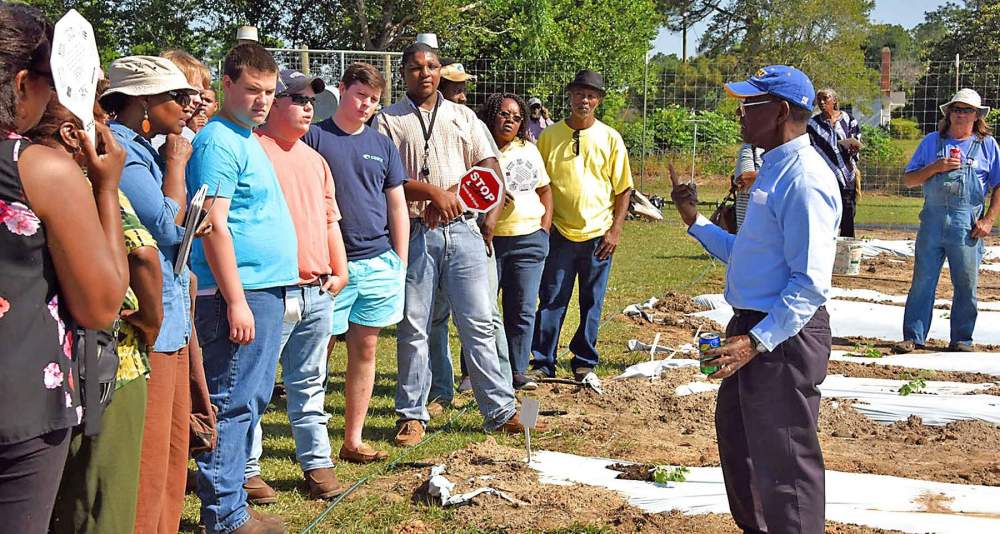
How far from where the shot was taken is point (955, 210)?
923 cm

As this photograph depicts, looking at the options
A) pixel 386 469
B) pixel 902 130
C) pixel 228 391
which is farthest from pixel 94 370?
pixel 902 130

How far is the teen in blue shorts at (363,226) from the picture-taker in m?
5.70

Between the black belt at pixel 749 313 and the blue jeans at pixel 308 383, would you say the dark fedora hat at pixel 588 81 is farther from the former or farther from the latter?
the black belt at pixel 749 313

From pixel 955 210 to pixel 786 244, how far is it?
597 cm


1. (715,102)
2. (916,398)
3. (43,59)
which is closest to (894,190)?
(715,102)

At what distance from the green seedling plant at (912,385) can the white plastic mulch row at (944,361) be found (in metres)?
0.55

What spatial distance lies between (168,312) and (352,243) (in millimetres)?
2090

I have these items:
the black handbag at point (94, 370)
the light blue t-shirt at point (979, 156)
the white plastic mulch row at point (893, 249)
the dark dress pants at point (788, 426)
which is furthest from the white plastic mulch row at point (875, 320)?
the black handbag at point (94, 370)

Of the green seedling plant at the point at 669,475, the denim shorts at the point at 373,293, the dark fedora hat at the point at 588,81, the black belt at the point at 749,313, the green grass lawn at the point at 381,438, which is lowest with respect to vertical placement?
the green grass lawn at the point at 381,438

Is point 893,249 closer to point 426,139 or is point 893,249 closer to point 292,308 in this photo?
point 426,139

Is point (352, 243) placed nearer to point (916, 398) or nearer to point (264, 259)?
point (264, 259)

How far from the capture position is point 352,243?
579 centimetres

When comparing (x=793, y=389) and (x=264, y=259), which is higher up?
(x=264, y=259)

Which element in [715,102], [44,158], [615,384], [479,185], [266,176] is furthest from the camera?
[715,102]
